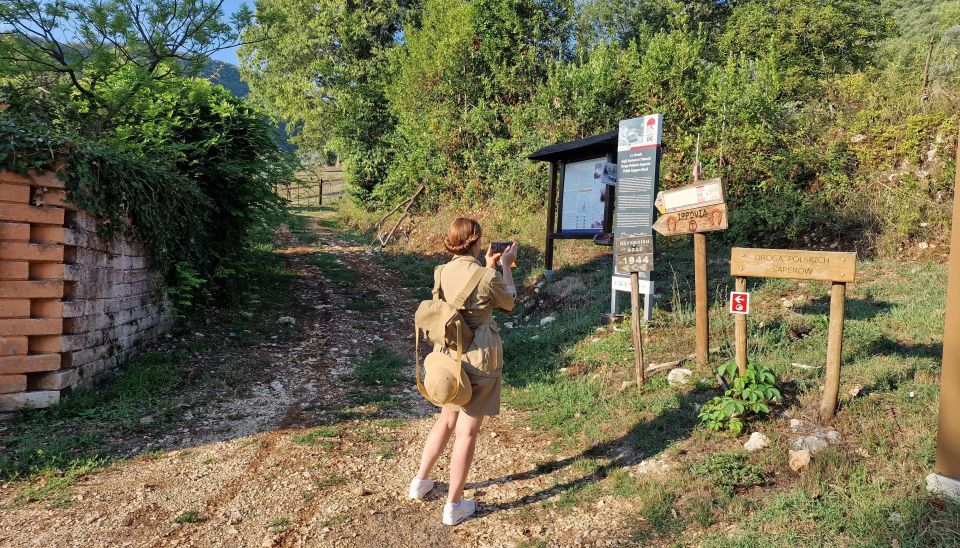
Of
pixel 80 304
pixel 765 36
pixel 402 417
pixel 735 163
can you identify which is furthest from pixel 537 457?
pixel 765 36

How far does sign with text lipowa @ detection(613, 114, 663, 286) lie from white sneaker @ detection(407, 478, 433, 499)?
3.66 m

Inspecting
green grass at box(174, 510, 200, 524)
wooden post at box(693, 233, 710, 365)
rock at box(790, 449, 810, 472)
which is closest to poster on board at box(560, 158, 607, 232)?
wooden post at box(693, 233, 710, 365)

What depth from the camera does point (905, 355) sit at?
4.60 metres

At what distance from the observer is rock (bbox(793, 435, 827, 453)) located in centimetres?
350

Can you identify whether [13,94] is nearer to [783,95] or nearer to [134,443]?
[134,443]

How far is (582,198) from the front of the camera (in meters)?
8.80

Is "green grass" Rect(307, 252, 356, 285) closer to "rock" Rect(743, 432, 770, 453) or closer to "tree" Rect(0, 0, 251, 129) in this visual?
"tree" Rect(0, 0, 251, 129)

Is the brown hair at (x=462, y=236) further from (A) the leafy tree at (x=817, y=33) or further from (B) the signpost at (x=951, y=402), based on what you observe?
(A) the leafy tree at (x=817, y=33)

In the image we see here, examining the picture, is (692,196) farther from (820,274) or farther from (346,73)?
(346,73)

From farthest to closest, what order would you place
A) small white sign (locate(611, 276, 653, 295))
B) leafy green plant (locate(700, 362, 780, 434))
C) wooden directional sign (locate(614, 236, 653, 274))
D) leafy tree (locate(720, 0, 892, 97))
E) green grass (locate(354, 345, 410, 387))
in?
leafy tree (locate(720, 0, 892, 97))
small white sign (locate(611, 276, 653, 295))
green grass (locate(354, 345, 410, 387))
wooden directional sign (locate(614, 236, 653, 274))
leafy green plant (locate(700, 362, 780, 434))

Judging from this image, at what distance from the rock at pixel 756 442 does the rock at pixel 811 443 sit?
0.57 ft

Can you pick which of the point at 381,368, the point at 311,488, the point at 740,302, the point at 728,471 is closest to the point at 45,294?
the point at 311,488

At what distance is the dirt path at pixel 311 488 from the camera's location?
3.12 m

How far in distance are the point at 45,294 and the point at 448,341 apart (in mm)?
3951
